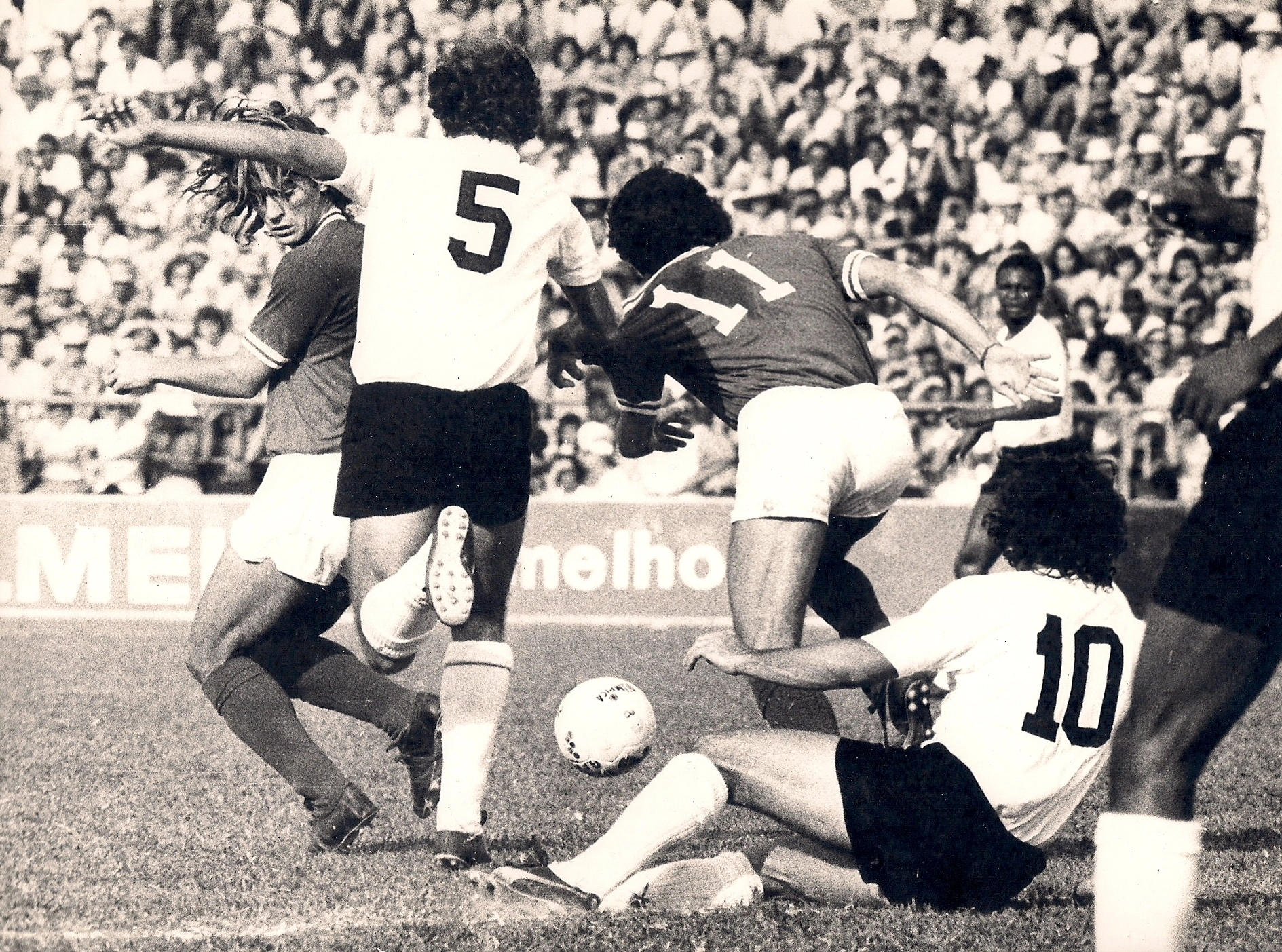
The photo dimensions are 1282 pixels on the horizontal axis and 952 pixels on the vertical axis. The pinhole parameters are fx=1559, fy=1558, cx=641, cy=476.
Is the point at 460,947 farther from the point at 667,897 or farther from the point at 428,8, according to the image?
the point at 428,8

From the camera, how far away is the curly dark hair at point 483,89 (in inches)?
150

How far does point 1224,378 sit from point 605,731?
5.64 feet

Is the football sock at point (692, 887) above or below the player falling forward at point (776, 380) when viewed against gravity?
below

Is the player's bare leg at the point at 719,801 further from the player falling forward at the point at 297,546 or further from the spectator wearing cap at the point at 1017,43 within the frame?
the spectator wearing cap at the point at 1017,43

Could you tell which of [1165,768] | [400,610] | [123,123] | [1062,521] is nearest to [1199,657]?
[1165,768]

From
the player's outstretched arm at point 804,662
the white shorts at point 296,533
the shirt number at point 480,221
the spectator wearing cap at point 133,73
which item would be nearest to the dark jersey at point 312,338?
the white shorts at point 296,533

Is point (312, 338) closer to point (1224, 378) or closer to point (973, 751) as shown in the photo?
point (973, 751)

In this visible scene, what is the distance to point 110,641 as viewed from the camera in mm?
8320

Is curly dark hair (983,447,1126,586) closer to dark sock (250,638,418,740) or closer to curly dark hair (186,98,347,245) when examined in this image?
dark sock (250,638,418,740)

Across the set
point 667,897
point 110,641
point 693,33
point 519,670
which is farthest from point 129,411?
point 667,897

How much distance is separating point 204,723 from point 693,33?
18.5 feet

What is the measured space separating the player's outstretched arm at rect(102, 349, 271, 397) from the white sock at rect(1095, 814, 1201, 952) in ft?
7.88

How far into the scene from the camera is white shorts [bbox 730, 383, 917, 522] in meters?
3.95

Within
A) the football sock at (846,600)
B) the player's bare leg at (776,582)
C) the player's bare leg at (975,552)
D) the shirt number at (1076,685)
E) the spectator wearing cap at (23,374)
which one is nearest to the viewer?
the shirt number at (1076,685)
